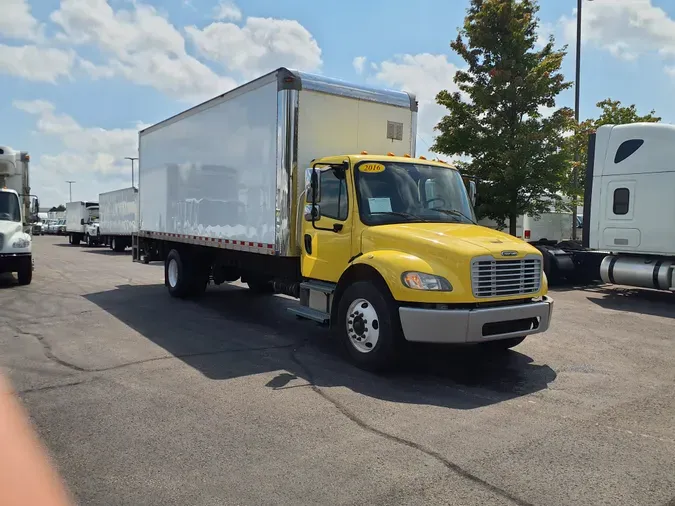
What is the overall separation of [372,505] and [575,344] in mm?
5620

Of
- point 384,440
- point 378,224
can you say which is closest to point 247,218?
Answer: point 378,224

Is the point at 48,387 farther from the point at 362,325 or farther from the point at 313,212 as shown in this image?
the point at 313,212

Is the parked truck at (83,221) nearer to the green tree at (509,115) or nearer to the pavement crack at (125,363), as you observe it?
the green tree at (509,115)

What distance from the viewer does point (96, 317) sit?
31.2 ft

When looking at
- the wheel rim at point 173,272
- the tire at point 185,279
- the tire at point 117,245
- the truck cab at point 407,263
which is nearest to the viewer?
the truck cab at point 407,263

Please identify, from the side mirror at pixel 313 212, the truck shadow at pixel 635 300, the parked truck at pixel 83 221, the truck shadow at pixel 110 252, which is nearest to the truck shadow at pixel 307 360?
the side mirror at pixel 313 212

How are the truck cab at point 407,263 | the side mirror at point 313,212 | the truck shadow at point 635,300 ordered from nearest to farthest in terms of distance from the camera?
1. the truck cab at point 407,263
2. the side mirror at point 313,212
3. the truck shadow at point 635,300

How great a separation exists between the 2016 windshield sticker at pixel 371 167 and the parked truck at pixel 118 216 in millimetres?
22480

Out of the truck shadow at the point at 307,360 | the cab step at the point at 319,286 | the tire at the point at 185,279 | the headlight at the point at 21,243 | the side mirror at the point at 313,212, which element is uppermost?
the side mirror at the point at 313,212

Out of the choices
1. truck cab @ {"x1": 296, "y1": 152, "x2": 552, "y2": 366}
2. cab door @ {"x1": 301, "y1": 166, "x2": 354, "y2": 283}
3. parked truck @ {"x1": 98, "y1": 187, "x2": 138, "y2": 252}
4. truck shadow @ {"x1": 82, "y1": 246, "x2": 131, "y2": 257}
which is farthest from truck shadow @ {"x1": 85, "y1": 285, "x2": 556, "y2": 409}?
parked truck @ {"x1": 98, "y1": 187, "x2": 138, "y2": 252}

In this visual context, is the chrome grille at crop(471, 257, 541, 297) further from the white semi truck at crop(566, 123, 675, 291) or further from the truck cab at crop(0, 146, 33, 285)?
the truck cab at crop(0, 146, 33, 285)

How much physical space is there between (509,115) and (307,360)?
1383 cm

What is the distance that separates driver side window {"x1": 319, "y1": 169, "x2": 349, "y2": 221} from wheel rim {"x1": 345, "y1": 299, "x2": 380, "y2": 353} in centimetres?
121

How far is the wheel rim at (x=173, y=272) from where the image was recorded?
11.7 meters
